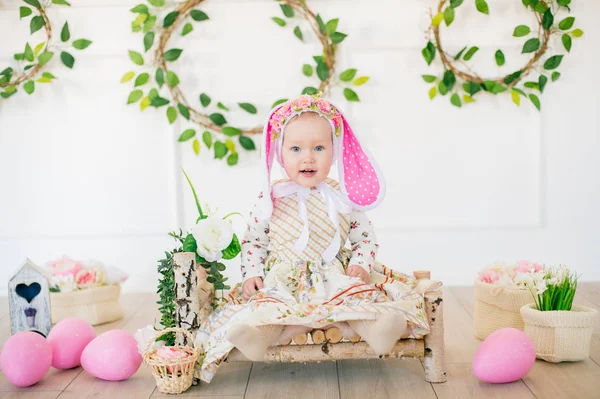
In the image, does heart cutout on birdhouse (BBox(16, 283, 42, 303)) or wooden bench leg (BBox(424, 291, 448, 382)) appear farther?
heart cutout on birdhouse (BBox(16, 283, 42, 303))

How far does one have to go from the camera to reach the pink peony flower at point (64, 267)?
3.13 meters

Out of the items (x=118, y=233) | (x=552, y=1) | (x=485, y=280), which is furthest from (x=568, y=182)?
(x=118, y=233)

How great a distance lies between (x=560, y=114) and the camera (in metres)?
3.66

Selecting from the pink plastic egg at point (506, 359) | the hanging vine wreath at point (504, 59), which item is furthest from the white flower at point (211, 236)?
the hanging vine wreath at point (504, 59)

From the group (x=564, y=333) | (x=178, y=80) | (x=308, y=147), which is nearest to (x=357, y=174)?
(x=308, y=147)

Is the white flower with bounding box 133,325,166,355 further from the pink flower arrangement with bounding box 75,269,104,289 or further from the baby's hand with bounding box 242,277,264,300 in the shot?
the pink flower arrangement with bounding box 75,269,104,289

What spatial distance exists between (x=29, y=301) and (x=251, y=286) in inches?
34.3

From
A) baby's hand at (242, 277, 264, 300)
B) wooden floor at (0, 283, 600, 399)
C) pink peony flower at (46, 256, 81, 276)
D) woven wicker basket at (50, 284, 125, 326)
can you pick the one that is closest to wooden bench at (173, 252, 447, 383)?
wooden floor at (0, 283, 600, 399)

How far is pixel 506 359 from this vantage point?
2156 mm

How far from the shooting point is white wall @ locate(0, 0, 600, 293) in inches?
143

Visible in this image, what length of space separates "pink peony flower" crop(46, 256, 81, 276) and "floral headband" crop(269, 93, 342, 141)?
1.25 m

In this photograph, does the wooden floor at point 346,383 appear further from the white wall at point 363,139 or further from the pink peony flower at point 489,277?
the white wall at point 363,139

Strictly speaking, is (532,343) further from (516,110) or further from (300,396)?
(516,110)

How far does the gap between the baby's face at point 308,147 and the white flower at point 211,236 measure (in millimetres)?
322
